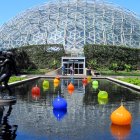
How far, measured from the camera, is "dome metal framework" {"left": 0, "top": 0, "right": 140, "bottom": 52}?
232ft

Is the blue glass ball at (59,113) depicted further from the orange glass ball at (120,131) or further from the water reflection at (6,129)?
the orange glass ball at (120,131)

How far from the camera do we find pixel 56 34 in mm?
71250

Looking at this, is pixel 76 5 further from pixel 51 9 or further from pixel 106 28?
pixel 106 28

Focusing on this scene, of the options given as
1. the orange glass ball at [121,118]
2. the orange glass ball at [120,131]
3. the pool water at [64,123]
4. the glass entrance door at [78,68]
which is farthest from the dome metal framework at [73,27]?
the orange glass ball at [120,131]

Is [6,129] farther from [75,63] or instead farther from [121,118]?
[75,63]

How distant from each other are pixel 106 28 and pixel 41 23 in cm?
1161

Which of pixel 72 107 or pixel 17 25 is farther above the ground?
pixel 17 25

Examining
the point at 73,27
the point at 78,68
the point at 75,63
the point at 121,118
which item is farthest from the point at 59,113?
the point at 73,27

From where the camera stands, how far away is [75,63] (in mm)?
64500

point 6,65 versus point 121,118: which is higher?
point 6,65

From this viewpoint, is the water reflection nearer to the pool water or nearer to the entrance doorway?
the pool water

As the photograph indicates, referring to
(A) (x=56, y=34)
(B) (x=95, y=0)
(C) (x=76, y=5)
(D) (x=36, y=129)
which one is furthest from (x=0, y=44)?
(D) (x=36, y=129)

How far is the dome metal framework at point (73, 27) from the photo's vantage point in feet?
232

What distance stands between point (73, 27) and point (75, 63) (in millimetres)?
9803
